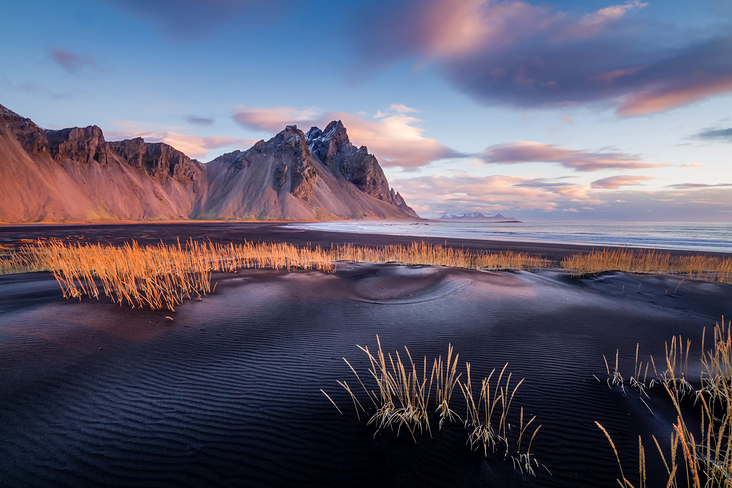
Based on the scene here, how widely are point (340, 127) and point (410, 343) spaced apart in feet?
562

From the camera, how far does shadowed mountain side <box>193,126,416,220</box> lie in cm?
9719

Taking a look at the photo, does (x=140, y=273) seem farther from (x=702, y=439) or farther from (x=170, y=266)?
(x=702, y=439)

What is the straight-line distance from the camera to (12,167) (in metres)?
58.2

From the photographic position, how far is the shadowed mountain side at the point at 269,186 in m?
97.2

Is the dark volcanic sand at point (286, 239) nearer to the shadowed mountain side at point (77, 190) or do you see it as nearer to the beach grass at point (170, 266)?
the beach grass at point (170, 266)

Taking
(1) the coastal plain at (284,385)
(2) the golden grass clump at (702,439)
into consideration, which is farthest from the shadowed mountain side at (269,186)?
(2) the golden grass clump at (702,439)

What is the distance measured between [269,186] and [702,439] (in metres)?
108

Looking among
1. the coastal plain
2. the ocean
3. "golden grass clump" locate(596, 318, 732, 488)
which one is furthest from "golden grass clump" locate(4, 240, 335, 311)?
the ocean

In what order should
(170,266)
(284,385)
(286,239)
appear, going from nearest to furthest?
1. (284,385)
2. (170,266)
3. (286,239)

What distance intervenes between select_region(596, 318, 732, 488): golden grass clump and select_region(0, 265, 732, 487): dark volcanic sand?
0.23 metres

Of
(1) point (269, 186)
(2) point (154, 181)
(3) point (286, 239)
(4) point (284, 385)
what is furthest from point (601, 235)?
(2) point (154, 181)

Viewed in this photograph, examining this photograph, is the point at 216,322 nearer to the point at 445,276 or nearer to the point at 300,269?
the point at 300,269

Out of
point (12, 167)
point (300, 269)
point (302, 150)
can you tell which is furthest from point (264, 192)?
point (300, 269)

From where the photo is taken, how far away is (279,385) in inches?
155
